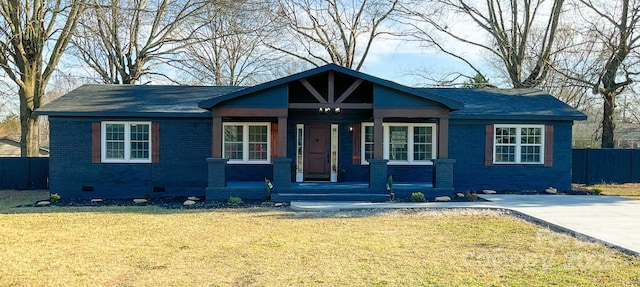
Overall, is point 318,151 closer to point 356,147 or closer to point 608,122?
point 356,147

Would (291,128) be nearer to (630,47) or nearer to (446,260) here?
(446,260)

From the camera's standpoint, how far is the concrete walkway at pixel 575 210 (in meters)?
7.68

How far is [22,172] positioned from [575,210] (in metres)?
16.9

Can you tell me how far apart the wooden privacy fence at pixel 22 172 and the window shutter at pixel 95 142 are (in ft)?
13.2

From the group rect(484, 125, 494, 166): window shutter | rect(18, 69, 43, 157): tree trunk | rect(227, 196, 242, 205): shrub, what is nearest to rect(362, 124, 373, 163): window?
rect(484, 125, 494, 166): window shutter

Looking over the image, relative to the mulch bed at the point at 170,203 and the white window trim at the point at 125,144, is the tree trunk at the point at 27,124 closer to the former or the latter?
the white window trim at the point at 125,144

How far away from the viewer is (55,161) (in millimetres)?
13258

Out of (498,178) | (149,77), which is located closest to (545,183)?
(498,178)

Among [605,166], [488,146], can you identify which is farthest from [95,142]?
[605,166]

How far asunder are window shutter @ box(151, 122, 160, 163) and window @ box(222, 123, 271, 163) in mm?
1926

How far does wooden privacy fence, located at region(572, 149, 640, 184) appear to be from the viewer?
17609 millimetres

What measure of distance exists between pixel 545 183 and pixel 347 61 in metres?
16.8

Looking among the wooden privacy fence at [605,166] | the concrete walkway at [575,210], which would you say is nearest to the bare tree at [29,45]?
the concrete walkway at [575,210]

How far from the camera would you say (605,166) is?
1781cm
